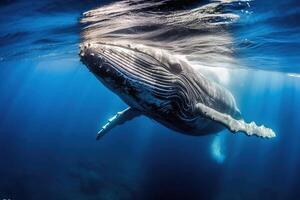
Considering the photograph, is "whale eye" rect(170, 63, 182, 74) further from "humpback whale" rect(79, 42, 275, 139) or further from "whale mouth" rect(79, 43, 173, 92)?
"whale mouth" rect(79, 43, 173, 92)

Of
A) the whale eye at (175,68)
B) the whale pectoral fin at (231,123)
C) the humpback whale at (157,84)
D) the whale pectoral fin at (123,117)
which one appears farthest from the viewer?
the whale pectoral fin at (123,117)

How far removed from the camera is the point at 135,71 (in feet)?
22.6

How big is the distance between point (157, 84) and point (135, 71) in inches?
24.6

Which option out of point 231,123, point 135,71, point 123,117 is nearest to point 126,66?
point 135,71

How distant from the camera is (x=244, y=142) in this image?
1827 inches

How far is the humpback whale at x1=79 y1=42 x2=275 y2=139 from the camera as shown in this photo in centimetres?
652

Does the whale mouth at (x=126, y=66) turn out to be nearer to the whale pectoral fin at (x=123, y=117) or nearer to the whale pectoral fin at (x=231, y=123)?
the whale pectoral fin at (x=231, y=123)

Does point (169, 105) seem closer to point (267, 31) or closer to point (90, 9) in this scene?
point (90, 9)

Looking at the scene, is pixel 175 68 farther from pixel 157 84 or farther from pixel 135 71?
pixel 135 71

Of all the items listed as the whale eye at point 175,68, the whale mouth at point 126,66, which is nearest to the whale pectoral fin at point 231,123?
the whale eye at point 175,68

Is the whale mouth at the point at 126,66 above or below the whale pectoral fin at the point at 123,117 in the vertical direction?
above

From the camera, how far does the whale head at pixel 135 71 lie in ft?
21.1

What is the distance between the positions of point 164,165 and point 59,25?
1612 cm

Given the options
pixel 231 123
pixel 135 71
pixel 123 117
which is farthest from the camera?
pixel 123 117
